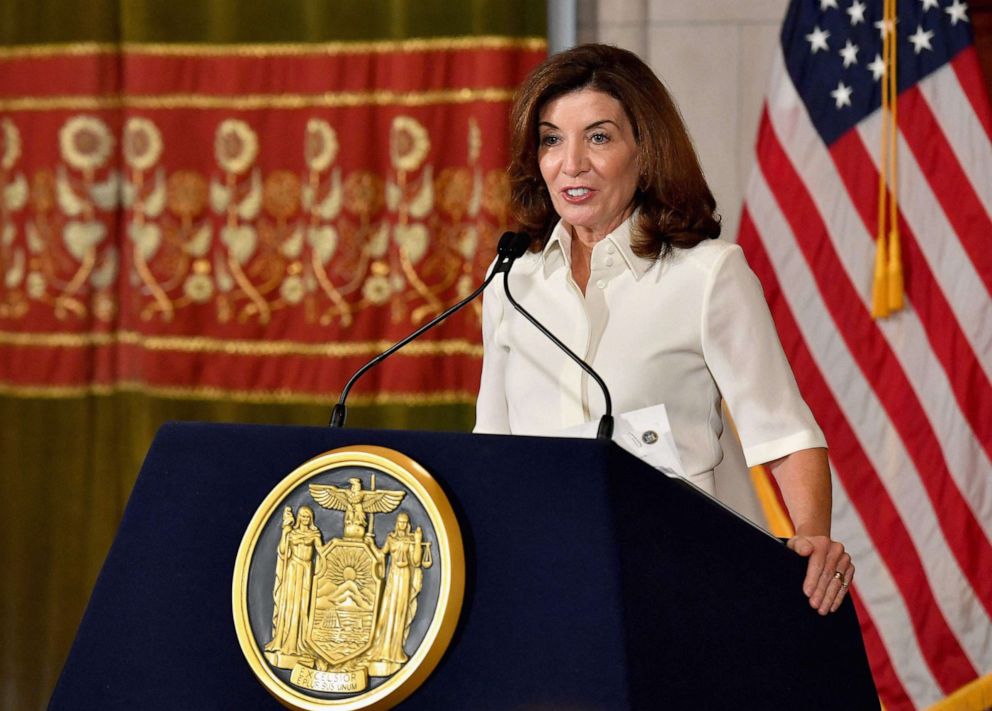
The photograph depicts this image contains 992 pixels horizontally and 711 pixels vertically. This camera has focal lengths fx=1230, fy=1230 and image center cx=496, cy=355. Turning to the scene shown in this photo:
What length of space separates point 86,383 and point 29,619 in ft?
2.47

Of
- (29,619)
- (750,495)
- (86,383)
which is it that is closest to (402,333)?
(86,383)

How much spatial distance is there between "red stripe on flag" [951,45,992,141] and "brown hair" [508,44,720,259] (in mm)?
1553

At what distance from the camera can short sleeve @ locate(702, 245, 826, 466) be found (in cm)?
153

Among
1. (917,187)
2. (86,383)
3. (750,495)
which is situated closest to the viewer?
(750,495)

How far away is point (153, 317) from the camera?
11.9 feet

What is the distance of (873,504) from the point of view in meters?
3.01

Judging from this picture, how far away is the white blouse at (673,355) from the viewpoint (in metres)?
1.54

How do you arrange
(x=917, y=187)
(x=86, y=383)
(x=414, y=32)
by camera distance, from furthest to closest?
(x=86, y=383)
(x=414, y=32)
(x=917, y=187)

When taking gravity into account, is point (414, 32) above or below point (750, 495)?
above

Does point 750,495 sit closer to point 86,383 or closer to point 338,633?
point 338,633

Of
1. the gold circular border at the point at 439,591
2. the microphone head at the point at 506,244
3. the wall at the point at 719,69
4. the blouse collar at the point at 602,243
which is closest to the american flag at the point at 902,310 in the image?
the wall at the point at 719,69

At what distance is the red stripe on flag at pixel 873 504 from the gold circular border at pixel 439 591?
6.97 feet

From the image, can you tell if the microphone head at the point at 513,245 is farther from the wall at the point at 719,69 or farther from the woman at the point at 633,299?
the wall at the point at 719,69

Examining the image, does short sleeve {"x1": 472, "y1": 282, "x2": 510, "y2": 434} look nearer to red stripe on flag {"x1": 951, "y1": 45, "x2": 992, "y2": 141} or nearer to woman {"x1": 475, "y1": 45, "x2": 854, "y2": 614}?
woman {"x1": 475, "y1": 45, "x2": 854, "y2": 614}
